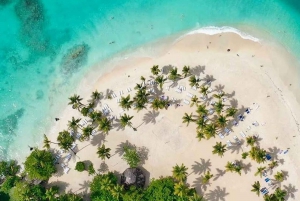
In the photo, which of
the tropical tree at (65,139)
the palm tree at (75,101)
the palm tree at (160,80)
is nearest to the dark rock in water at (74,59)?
the palm tree at (75,101)

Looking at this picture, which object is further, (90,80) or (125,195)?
(90,80)

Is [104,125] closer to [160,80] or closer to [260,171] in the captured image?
[160,80]

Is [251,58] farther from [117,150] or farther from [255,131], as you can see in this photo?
[117,150]

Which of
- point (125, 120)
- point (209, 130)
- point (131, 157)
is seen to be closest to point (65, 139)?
point (125, 120)

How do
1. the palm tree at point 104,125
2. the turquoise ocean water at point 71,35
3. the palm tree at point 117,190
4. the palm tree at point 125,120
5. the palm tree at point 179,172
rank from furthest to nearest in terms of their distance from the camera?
the turquoise ocean water at point 71,35 < the palm tree at point 104,125 < the palm tree at point 125,120 < the palm tree at point 179,172 < the palm tree at point 117,190

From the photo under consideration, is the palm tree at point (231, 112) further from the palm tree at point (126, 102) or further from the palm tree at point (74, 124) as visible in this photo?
the palm tree at point (74, 124)

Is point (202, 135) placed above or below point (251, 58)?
below

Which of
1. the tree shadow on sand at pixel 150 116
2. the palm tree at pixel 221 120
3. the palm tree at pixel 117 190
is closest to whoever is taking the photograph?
the palm tree at pixel 117 190

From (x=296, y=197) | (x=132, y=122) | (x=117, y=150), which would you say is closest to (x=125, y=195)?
(x=117, y=150)

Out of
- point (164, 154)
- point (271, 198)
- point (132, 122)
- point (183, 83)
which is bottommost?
point (271, 198)
